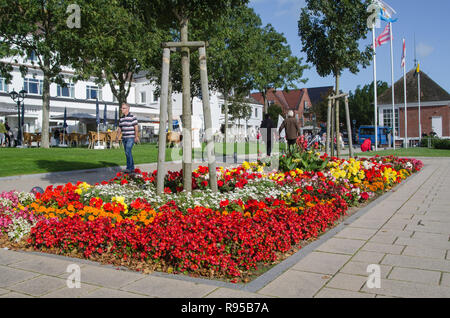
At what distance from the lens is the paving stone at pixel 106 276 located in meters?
3.62

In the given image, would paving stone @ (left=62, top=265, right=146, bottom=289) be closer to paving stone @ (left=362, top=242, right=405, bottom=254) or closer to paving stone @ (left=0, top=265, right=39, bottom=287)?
paving stone @ (left=0, top=265, right=39, bottom=287)

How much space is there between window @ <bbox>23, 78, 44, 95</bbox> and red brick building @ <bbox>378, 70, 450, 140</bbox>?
123 feet

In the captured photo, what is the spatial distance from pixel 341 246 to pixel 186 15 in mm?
4419

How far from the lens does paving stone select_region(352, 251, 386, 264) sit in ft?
13.8

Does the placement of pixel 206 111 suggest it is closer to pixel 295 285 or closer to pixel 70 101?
pixel 295 285

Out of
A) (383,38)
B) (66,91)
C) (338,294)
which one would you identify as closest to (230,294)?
(338,294)

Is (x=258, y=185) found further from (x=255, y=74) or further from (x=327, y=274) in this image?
(x=255, y=74)

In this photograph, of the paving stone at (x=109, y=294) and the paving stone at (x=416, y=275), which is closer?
the paving stone at (x=109, y=294)

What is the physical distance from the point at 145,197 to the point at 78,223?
5.45ft

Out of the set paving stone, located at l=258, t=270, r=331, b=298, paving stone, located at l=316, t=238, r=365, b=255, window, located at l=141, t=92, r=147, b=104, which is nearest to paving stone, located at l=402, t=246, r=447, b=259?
paving stone, located at l=316, t=238, r=365, b=255

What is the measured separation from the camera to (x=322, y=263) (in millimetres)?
4137

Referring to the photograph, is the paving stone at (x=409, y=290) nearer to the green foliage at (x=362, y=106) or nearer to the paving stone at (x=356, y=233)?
the paving stone at (x=356, y=233)

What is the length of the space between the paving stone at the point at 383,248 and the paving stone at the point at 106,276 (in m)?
2.47

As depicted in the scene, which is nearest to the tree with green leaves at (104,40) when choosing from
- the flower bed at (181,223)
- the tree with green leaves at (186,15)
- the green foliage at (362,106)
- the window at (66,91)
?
the tree with green leaves at (186,15)
